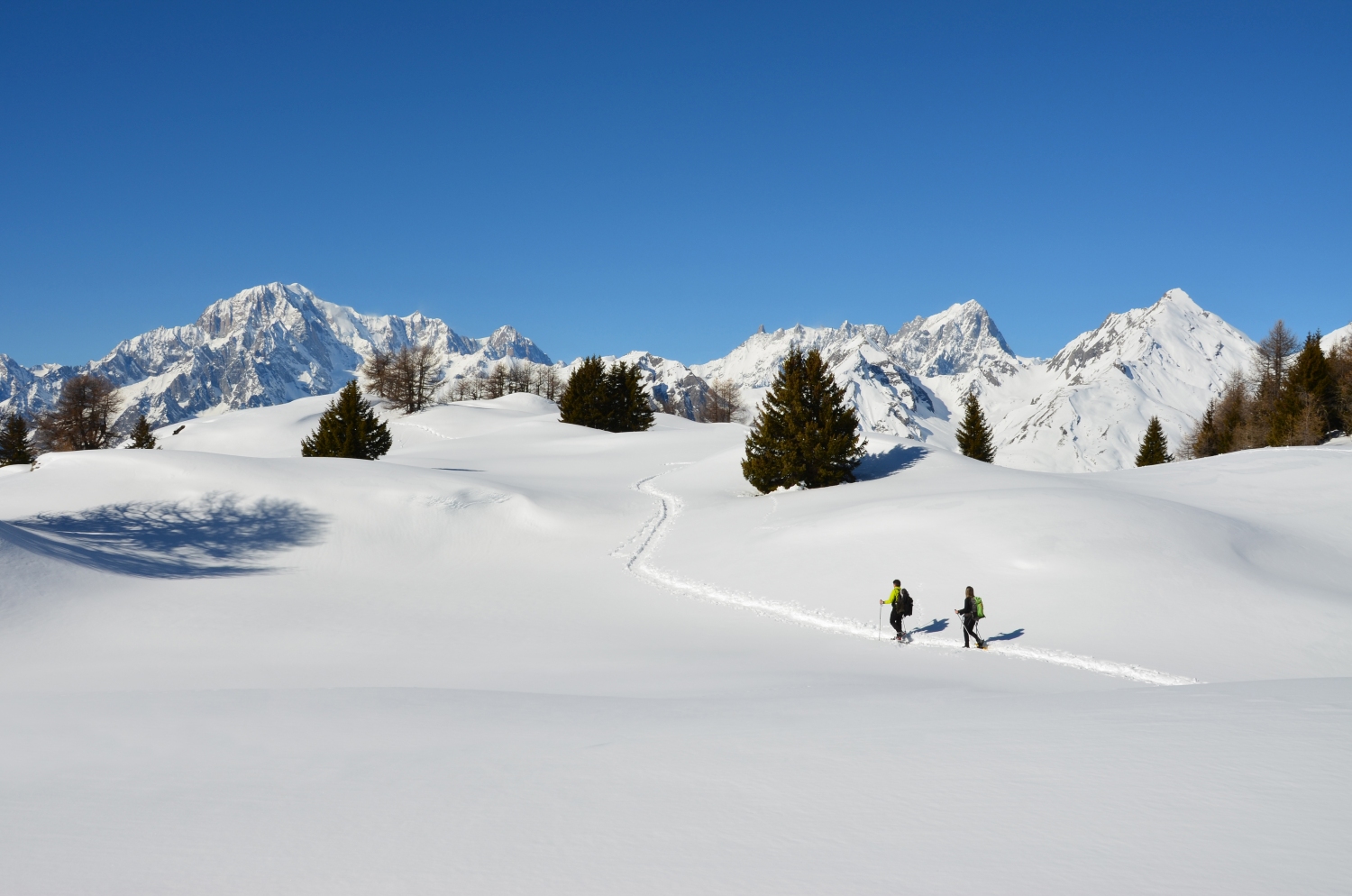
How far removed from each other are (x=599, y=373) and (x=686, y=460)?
20.5 m

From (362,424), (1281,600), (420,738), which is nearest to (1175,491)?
(1281,600)

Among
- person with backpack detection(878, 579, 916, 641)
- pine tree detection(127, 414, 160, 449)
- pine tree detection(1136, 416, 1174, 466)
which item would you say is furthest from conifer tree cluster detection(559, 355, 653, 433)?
pine tree detection(1136, 416, 1174, 466)

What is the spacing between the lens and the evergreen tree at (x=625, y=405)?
2426 inches

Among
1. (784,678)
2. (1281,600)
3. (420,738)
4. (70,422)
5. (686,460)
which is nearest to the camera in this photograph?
(420,738)

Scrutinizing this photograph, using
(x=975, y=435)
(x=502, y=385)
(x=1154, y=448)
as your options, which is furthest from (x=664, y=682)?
(x=502, y=385)

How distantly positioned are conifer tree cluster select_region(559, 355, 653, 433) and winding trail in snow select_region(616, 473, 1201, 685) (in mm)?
32021

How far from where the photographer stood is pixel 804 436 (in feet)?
105

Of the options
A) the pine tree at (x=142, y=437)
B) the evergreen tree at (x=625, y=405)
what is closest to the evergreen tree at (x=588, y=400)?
the evergreen tree at (x=625, y=405)

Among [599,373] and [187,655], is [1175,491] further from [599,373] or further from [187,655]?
[599,373]

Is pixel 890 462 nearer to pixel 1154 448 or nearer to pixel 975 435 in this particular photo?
pixel 975 435

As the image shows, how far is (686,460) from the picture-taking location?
4466 centimetres

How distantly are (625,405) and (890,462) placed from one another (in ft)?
99.7

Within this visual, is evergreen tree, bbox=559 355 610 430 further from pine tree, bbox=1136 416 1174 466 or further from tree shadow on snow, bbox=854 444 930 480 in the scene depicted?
pine tree, bbox=1136 416 1174 466

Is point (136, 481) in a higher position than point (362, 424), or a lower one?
lower
